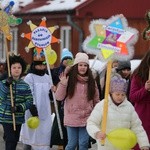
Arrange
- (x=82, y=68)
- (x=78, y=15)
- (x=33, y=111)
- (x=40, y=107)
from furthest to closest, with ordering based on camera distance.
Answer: (x=78, y=15)
(x=40, y=107)
(x=33, y=111)
(x=82, y=68)

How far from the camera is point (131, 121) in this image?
653 cm

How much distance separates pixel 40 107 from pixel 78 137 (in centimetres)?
117

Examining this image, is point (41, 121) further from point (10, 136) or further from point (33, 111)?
point (10, 136)

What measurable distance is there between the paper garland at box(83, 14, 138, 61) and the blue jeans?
5.42 ft

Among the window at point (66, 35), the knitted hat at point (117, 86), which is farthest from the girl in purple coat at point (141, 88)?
the window at point (66, 35)

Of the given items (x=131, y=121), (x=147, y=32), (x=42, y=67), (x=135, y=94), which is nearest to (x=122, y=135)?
(x=131, y=121)

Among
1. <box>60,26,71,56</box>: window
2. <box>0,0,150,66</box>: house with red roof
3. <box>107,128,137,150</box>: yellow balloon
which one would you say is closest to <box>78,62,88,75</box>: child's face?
<box>107,128,137,150</box>: yellow balloon

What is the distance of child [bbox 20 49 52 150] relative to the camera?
29.4ft

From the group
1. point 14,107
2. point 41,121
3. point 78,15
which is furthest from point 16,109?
point 78,15

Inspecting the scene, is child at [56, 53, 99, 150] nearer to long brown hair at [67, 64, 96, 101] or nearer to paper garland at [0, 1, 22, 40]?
long brown hair at [67, 64, 96, 101]

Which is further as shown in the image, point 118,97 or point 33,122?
point 33,122

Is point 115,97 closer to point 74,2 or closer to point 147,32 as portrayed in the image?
point 147,32

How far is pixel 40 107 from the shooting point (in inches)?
355

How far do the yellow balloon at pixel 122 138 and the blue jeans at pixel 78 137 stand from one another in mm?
1761
